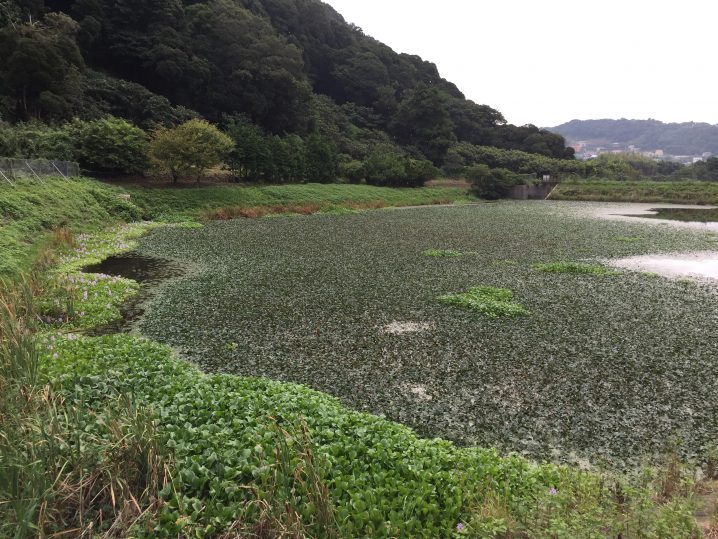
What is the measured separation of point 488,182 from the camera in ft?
219

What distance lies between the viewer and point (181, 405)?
6.38m

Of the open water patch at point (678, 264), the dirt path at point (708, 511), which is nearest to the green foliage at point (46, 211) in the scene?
the dirt path at point (708, 511)

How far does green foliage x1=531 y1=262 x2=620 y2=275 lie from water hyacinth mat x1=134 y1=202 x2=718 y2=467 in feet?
1.33

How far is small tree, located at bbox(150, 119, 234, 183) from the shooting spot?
1412 inches

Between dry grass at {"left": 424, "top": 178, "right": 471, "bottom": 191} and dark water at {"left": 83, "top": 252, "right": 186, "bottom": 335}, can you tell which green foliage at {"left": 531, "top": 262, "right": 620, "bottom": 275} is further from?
dry grass at {"left": 424, "top": 178, "right": 471, "bottom": 191}

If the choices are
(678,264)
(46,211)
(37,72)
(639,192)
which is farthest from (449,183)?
(46,211)

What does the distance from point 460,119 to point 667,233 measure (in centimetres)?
8974

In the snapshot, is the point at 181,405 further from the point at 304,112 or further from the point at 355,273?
the point at 304,112

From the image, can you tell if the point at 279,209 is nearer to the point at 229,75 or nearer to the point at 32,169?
the point at 32,169

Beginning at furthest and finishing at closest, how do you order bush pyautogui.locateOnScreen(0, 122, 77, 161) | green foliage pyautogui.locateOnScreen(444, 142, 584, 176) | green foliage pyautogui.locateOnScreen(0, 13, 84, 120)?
green foliage pyautogui.locateOnScreen(444, 142, 584, 176)
green foliage pyautogui.locateOnScreen(0, 13, 84, 120)
bush pyautogui.locateOnScreen(0, 122, 77, 161)

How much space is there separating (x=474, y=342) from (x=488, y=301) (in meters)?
2.83

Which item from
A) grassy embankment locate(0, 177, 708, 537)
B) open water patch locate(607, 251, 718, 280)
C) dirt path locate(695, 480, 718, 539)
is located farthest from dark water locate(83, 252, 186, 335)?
open water patch locate(607, 251, 718, 280)

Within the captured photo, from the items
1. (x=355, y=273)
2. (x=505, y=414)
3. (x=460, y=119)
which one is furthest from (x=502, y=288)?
(x=460, y=119)

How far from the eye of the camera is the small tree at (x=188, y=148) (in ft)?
118
